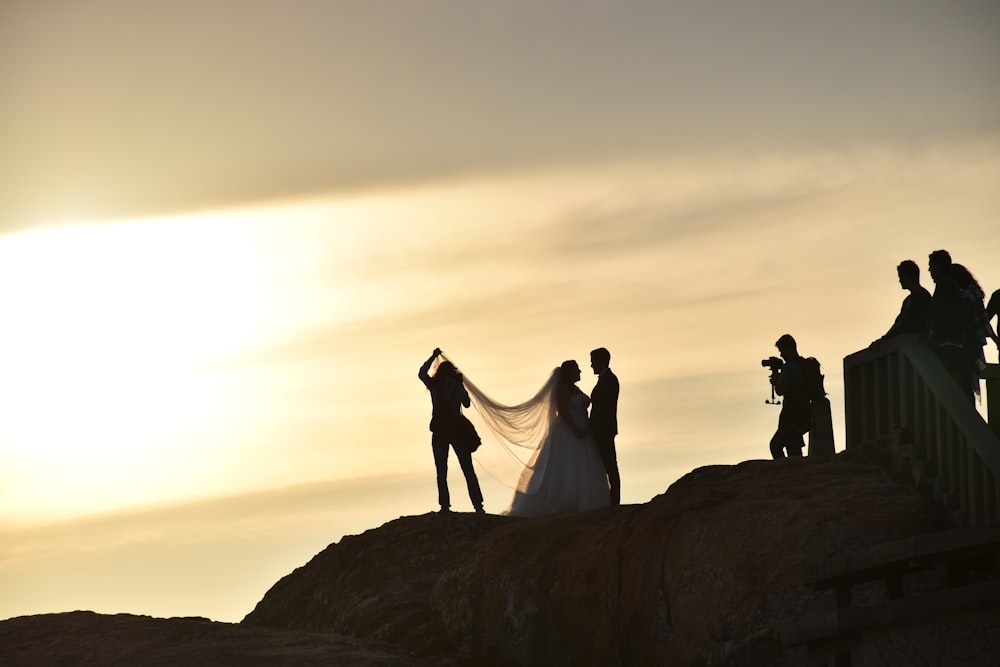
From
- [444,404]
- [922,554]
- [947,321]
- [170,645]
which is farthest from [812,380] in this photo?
[170,645]

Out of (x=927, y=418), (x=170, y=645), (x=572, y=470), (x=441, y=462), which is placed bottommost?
(x=170, y=645)

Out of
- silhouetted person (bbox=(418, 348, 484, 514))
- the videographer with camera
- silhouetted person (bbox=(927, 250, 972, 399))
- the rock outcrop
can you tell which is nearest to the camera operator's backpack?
the videographer with camera

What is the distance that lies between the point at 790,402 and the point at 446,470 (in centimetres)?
644

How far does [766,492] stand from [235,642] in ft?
25.7

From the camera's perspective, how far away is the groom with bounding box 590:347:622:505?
83.0 ft

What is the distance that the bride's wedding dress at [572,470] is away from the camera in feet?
86.0

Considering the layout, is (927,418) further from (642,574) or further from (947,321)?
(642,574)

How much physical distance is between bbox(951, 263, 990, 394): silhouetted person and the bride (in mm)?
8063

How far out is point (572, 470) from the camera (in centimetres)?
2628

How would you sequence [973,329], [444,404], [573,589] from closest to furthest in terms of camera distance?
[973,329]
[573,589]
[444,404]

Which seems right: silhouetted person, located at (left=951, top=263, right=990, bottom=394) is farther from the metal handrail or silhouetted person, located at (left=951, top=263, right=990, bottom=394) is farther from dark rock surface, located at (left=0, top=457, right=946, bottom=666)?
dark rock surface, located at (left=0, top=457, right=946, bottom=666)

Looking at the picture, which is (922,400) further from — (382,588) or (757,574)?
(382,588)

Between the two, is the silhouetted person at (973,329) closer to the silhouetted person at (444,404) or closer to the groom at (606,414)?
the groom at (606,414)

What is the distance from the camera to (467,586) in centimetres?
2402
